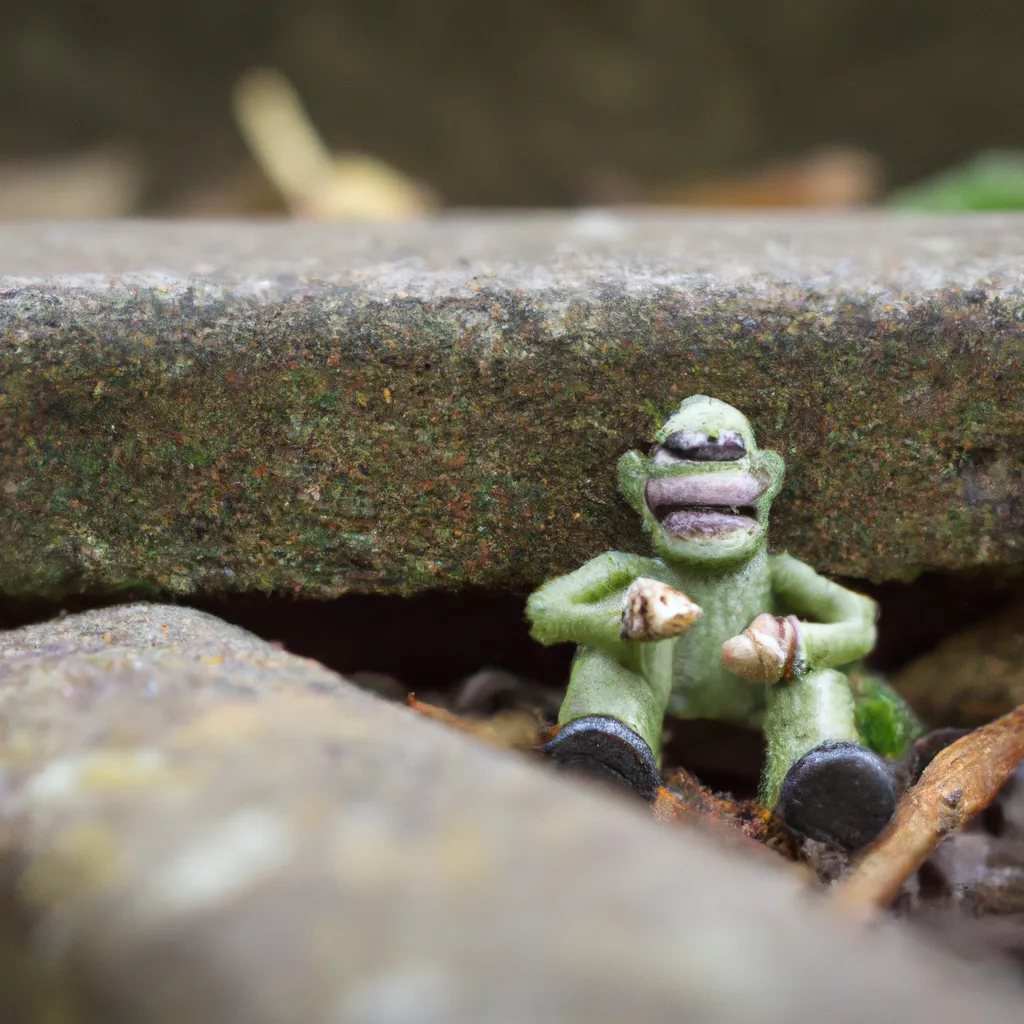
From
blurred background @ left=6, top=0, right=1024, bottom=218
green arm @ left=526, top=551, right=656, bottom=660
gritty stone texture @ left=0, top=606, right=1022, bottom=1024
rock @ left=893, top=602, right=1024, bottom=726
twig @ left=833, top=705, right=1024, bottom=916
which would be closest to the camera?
gritty stone texture @ left=0, top=606, right=1022, bottom=1024

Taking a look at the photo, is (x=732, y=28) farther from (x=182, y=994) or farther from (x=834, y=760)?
(x=182, y=994)

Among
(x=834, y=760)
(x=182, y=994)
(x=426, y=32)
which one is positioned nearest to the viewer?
(x=182, y=994)

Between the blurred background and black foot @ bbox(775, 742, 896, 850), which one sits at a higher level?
the blurred background

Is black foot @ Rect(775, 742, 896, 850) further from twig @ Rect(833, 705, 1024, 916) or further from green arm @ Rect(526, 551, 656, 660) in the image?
green arm @ Rect(526, 551, 656, 660)

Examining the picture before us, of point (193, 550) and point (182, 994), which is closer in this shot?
point (182, 994)

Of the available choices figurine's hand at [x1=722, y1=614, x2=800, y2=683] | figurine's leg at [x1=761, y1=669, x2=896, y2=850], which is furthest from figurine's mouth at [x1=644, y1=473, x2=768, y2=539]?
figurine's leg at [x1=761, y1=669, x2=896, y2=850]

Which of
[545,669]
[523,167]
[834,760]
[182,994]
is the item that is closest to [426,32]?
[523,167]

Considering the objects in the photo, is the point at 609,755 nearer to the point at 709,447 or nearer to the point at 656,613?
the point at 656,613
